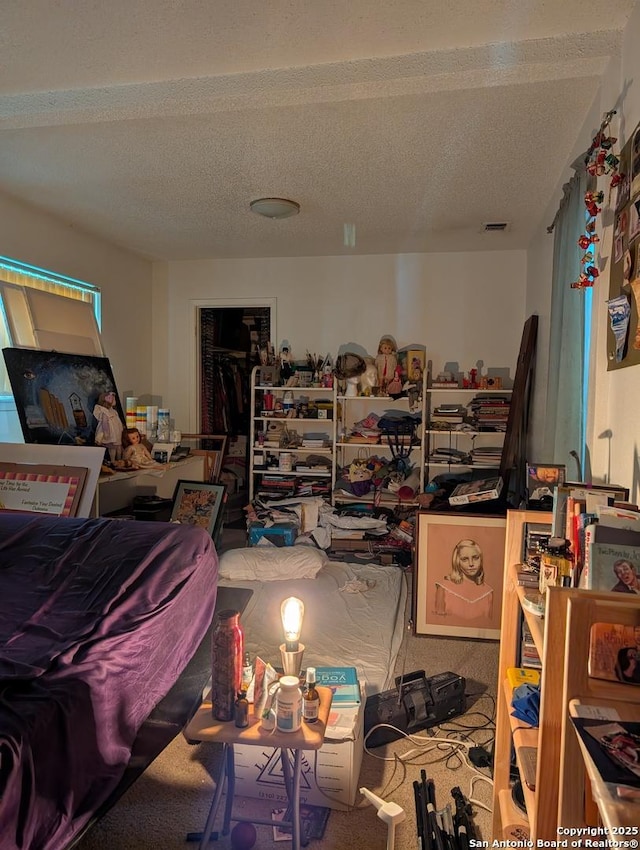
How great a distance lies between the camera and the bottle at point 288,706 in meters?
1.42

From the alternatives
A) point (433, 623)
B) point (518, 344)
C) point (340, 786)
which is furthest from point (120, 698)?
point (518, 344)

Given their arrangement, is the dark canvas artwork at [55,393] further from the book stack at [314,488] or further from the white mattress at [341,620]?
the book stack at [314,488]

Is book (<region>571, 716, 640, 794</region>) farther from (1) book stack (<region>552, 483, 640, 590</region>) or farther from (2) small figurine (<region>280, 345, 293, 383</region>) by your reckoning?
(2) small figurine (<region>280, 345, 293, 383</region>)

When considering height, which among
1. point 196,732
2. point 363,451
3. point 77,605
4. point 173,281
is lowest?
point 196,732

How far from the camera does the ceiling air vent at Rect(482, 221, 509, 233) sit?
3.70 meters

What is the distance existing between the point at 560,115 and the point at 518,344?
2318 millimetres

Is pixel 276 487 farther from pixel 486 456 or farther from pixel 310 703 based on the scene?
pixel 310 703

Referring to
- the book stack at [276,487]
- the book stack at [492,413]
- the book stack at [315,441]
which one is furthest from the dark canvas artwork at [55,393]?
the book stack at [492,413]

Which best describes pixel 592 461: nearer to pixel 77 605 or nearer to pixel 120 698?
pixel 120 698

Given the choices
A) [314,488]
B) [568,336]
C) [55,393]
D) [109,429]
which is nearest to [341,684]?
[568,336]

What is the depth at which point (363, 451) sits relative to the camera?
187 inches

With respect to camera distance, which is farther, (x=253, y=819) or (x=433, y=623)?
(x=433, y=623)

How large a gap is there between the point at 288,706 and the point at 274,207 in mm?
2900

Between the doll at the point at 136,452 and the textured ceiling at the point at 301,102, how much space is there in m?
1.55
